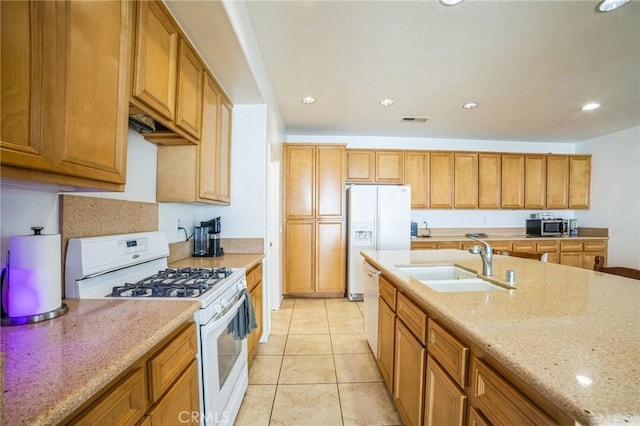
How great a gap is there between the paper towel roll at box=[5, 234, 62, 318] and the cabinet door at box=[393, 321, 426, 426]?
1489 millimetres

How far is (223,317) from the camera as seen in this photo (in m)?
1.35

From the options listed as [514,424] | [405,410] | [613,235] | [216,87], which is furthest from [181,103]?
[613,235]

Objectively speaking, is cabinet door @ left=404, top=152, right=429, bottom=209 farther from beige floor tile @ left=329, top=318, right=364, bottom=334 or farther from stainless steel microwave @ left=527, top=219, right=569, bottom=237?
beige floor tile @ left=329, top=318, right=364, bottom=334

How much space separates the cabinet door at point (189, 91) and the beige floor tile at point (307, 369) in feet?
6.23

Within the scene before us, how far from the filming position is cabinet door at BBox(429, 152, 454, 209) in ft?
14.1

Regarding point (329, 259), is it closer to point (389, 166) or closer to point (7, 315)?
point (389, 166)

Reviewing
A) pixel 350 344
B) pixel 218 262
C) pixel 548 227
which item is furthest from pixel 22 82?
pixel 548 227

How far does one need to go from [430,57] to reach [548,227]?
3.92 metres

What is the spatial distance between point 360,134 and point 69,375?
14.6 ft

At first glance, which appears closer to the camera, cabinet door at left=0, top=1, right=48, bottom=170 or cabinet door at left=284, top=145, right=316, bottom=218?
cabinet door at left=0, top=1, right=48, bottom=170

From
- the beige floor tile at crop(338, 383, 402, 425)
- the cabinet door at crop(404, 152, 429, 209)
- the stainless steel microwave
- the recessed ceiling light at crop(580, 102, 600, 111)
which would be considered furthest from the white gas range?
the stainless steel microwave

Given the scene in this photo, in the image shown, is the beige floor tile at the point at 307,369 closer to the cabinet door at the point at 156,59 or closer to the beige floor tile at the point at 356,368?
the beige floor tile at the point at 356,368

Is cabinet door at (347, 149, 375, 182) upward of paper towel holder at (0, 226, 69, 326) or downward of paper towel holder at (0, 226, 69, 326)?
upward

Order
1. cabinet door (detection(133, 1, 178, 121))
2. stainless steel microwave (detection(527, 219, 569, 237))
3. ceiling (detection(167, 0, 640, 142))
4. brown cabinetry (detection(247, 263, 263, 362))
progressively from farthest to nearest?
stainless steel microwave (detection(527, 219, 569, 237)) → brown cabinetry (detection(247, 263, 263, 362)) → ceiling (detection(167, 0, 640, 142)) → cabinet door (detection(133, 1, 178, 121))
